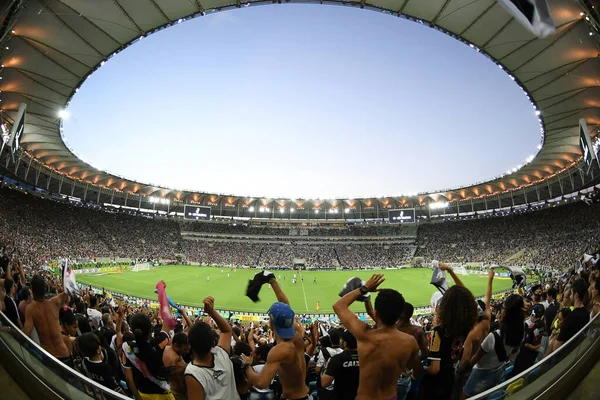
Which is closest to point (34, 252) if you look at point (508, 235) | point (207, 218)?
point (207, 218)

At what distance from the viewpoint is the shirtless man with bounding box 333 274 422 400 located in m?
2.88

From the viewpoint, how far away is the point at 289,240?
7125 cm

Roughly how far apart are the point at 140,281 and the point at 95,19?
26264 mm

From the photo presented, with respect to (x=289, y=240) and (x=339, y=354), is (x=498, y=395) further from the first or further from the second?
(x=289, y=240)

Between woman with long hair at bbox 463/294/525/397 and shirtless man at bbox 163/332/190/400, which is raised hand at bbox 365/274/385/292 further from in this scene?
shirtless man at bbox 163/332/190/400

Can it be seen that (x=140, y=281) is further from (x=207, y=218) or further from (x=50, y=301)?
(x=50, y=301)

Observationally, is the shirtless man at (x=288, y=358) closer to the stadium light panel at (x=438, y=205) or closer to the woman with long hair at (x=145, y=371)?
the woman with long hair at (x=145, y=371)

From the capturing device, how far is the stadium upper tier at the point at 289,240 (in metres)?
40.2

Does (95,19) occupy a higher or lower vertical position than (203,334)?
higher

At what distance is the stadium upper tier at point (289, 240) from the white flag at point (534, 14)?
117 feet

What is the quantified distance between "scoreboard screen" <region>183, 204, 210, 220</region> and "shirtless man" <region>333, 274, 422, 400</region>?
189ft

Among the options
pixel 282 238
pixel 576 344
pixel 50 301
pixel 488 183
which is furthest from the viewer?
pixel 282 238

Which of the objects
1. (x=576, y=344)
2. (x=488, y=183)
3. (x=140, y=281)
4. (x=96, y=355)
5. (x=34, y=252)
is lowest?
(x=140, y=281)

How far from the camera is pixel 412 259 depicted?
6175cm
